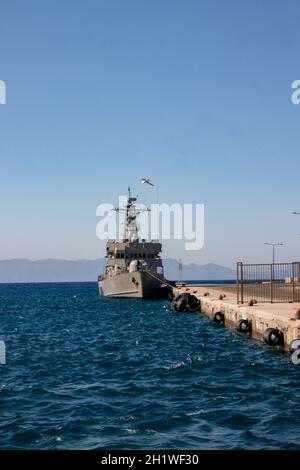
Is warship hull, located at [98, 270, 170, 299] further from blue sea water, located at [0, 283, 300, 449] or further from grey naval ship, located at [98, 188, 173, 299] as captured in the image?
blue sea water, located at [0, 283, 300, 449]

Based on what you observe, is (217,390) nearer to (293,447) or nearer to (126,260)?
(293,447)

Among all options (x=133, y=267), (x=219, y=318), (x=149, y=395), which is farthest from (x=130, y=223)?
(x=149, y=395)

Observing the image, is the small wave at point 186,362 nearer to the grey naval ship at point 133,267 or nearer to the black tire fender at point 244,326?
the black tire fender at point 244,326

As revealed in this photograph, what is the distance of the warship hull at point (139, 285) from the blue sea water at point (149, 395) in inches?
1436

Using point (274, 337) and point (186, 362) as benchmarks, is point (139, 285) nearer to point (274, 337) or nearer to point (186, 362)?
point (274, 337)

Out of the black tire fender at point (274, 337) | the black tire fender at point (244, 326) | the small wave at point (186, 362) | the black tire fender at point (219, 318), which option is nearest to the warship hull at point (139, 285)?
the black tire fender at point (219, 318)

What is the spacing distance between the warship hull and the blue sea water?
120 ft

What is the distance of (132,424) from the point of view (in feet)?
43.8

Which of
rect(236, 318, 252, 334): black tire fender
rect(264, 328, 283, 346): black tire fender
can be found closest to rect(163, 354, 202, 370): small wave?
rect(264, 328, 283, 346): black tire fender

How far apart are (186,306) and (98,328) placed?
45.9 feet

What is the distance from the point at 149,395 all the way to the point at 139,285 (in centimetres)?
5165

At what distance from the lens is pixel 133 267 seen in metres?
71.1

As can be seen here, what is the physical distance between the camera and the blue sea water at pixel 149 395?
40.3ft
